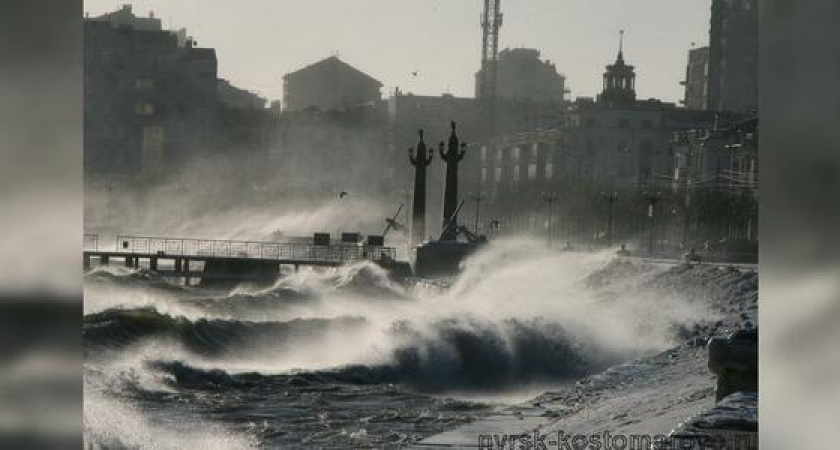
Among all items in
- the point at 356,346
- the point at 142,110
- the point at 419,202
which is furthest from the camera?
the point at 142,110

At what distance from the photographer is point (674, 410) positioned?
285 inches

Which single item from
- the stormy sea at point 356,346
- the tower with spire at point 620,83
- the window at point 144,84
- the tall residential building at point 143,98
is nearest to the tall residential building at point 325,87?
the tall residential building at point 143,98

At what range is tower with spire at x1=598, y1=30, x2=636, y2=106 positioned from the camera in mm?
41572

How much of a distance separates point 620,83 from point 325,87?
20.7 meters

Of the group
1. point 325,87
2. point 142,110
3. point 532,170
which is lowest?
point 532,170

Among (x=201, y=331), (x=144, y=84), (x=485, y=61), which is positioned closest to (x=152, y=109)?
(x=144, y=84)

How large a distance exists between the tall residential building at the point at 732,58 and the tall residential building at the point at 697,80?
74 cm

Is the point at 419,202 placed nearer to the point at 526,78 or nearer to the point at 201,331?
the point at 201,331

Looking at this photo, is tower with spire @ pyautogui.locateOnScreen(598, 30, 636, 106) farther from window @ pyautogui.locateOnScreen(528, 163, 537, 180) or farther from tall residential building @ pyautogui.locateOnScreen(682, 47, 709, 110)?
window @ pyautogui.locateOnScreen(528, 163, 537, 180)

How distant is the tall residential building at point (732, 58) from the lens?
45031mm

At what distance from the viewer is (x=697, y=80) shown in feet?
159

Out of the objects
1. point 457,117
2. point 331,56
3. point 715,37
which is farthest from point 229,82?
point 715,37

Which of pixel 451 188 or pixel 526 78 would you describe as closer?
pixel 451 188

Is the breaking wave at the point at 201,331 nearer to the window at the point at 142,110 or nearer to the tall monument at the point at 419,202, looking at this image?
the tall monument at the point at 419,202
